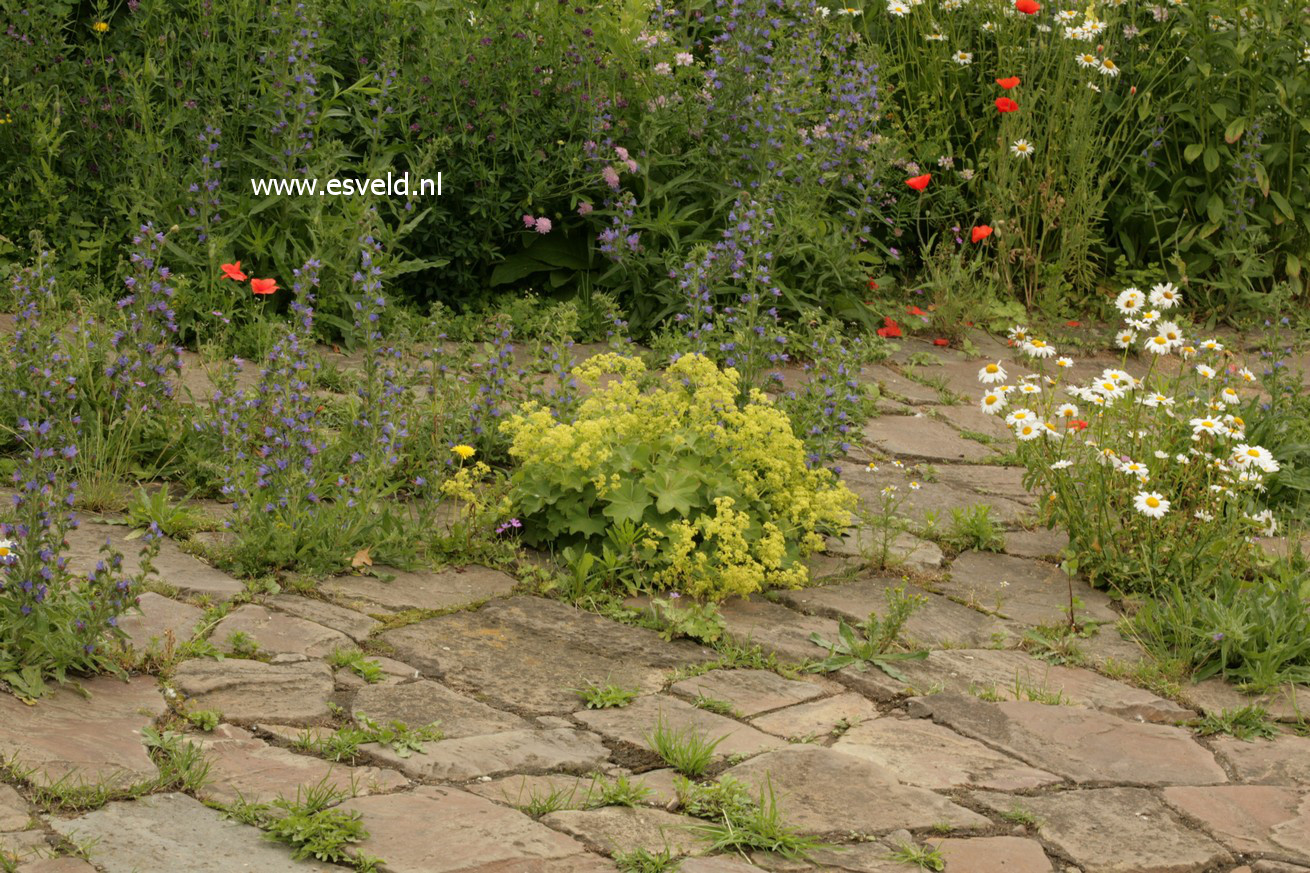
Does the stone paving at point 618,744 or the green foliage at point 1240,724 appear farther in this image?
the green foliage at point 1240,724

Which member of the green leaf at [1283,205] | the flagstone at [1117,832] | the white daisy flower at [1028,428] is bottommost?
Answer: the flagstone at [1117,832]

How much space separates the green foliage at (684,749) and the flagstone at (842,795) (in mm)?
61

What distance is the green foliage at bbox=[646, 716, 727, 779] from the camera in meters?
3.12

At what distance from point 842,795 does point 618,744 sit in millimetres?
497

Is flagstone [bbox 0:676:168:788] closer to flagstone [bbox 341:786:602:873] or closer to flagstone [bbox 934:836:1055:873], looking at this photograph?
flagstone [bbox 341:786:602:873]

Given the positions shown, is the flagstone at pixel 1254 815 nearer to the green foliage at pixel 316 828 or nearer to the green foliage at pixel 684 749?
the green foliage at pixel 684 749

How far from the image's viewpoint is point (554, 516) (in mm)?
4285

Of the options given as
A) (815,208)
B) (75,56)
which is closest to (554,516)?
(815,208)

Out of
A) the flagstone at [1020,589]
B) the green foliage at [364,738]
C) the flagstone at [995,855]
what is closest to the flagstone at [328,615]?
the green foliage at [364,738]

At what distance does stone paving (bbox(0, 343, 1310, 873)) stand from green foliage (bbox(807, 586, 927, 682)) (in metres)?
0.04

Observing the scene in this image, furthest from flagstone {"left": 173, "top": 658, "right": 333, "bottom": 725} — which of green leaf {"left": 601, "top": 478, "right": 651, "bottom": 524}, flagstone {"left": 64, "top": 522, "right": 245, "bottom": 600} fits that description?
green leaf {"left": 601, "top": 478, "right": 651, "bottom": 524}

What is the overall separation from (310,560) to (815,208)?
3.49 m

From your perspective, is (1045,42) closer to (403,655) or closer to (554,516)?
(554,516)

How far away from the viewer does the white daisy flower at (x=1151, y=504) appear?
4.34 metres
